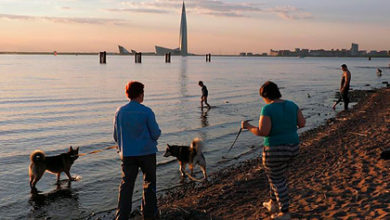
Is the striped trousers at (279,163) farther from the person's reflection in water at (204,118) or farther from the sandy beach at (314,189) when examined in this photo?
the person's reflection in water at (204,118)

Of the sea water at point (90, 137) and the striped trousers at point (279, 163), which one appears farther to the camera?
the sea water at point (90, 137)

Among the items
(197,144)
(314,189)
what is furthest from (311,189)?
(197,144)

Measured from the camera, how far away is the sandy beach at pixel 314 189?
5.81m

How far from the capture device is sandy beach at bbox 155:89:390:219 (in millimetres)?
5809

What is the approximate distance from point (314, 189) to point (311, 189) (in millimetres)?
59

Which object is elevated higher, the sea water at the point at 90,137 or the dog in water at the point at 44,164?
the dog in water at the point at 44,164

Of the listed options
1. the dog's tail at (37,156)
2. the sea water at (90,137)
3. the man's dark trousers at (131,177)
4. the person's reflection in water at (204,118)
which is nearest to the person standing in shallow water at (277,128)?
the man's dark trousers at (131,177)

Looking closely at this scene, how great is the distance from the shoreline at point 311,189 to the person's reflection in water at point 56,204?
A: 0.69 meters

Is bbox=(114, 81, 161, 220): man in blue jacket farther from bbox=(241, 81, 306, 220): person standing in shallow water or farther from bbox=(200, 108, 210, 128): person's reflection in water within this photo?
bbox=(200, 108, 210, 128): person's reflection in water

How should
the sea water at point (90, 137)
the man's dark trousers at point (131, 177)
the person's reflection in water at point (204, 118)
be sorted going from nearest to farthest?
the man's dark trousers at point (131, 177) < the sea water at point (90, 137) < the person's reflection in water at point (204, 118)

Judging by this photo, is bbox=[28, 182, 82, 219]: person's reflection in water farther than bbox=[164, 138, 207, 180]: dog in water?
No

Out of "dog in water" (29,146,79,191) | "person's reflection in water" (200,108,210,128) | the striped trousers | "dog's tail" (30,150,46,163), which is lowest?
"person's reflection in water" (200,108,210,128)

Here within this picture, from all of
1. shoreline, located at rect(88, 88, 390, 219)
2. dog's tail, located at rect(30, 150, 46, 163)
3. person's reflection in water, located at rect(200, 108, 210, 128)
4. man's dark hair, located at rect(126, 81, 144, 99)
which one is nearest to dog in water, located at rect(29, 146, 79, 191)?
dog's tail, located at rect(30, 150, 46, 163)

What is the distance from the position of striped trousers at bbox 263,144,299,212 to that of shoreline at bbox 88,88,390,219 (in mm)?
842
